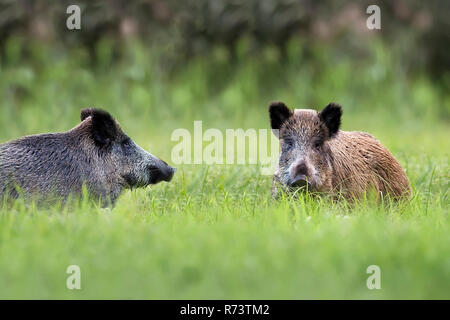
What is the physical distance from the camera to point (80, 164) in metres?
7.05

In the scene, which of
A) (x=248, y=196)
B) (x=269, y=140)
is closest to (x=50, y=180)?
(x=248, y=196)

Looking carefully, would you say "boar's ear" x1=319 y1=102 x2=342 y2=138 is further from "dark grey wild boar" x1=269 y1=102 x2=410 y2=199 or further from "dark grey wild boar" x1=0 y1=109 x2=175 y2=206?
"dark grey wild boar" x1=0 y1=109 x2=175 y2=206

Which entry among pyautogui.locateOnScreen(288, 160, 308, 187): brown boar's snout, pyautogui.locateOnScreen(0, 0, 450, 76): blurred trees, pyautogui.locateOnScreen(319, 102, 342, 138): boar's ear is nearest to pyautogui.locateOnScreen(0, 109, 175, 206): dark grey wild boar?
pyautogui.locateOnScreen(288, 160, 308, 187): brown boar's snout

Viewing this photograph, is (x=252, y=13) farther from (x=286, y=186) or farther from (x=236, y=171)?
(x=286, y=186)

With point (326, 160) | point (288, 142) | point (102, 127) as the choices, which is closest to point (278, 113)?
point (288, 142)

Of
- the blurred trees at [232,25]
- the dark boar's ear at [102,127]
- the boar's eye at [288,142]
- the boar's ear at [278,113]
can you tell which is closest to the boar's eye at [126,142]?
the dark boar's ear at [102,127]

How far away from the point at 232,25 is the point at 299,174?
28.6 ft

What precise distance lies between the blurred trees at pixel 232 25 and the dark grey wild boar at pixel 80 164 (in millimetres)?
7564

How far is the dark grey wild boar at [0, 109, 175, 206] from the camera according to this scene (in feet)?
21.9

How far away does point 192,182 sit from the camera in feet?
27.7

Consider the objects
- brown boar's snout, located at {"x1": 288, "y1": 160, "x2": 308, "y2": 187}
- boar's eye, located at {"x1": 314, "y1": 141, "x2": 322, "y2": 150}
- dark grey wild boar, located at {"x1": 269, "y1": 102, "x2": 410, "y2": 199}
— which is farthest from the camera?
boar's eye, located at {"x1": 314, "y1": 141, "x2": 322, "y2": 150}

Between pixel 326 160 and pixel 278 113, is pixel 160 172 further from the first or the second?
pixel 326 160

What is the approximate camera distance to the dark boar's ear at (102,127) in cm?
722

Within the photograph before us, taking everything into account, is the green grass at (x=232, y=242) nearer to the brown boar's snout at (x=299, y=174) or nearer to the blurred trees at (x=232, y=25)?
the brown boar's snout at (x=299, y=174)
